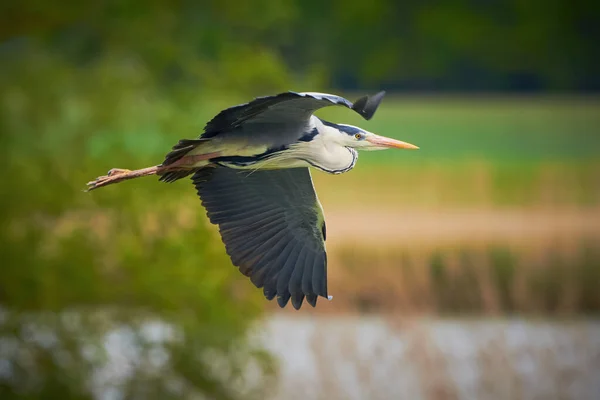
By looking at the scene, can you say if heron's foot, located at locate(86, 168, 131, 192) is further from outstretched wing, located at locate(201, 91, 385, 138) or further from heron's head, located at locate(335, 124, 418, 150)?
heron's head, located at locate(335, 124, 418, 150)

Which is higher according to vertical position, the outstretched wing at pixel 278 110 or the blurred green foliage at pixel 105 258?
the blurred green foliage at pixel 105 258

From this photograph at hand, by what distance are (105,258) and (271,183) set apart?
5.21 m

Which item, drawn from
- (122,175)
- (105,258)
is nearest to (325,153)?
(122,175)

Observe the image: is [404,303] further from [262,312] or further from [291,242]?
[291,242]

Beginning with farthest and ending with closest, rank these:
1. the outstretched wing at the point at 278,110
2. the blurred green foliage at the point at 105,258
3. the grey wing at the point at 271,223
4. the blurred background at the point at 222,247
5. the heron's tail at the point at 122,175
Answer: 1. the blurred background at the point at 222,247
2. the blurred green foliage at the point at 105,258
3. the grey wing at the point at 271,223
4. the heron's tail at the point at 122,175
5. the outstretched wing at the point at 278,110

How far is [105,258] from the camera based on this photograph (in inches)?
371

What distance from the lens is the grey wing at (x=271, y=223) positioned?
4391 millimetres

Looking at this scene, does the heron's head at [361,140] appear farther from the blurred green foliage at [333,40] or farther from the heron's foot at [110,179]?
the blurred green foliage at [333,40]

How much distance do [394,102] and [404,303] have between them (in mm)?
2298

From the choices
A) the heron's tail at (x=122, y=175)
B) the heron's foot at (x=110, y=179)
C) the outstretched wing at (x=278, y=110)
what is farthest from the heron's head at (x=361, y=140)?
the heron's foot at (x=110, y=179)

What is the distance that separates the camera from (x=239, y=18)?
9.73 metres

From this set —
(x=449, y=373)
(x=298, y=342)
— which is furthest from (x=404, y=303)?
(x=298, y=342)

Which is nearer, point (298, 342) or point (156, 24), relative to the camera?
point (156, 24)

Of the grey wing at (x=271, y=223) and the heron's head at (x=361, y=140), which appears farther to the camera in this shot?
the grey wing at (x=271, y=223)
